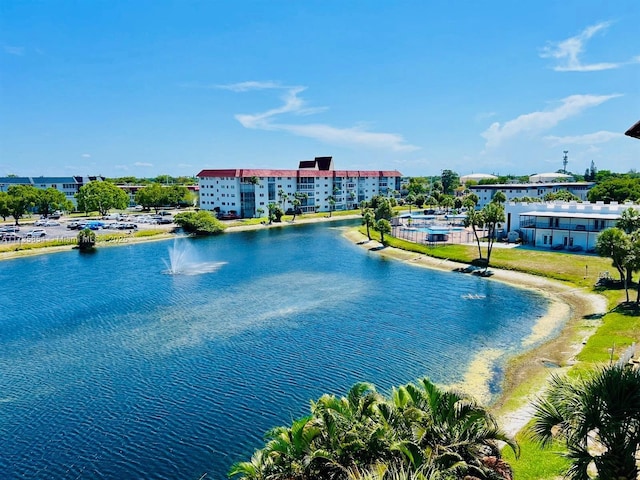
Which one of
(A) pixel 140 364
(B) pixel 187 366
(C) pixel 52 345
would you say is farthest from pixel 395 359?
(C) pixel 52 345

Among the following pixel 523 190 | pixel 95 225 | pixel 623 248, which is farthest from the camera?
pixel 523 190

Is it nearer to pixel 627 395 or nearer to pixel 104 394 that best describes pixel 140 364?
pixel 104 394

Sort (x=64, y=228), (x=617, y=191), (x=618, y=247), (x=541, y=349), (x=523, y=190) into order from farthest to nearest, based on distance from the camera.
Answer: (x=523, y=190) < (x=617, y=191) < (x=64, y=228) < (x=618, y=247) < (x=541, y=349)

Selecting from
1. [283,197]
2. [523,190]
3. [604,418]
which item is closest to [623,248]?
[604,418]

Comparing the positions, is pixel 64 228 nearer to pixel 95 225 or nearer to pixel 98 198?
pixel 95 225

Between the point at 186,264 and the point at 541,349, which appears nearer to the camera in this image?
the point at 541,349

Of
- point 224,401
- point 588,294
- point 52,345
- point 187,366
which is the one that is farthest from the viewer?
point 588,294

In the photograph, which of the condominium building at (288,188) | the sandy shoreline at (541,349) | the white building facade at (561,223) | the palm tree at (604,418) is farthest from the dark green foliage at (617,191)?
the palm tree at (604,418)
